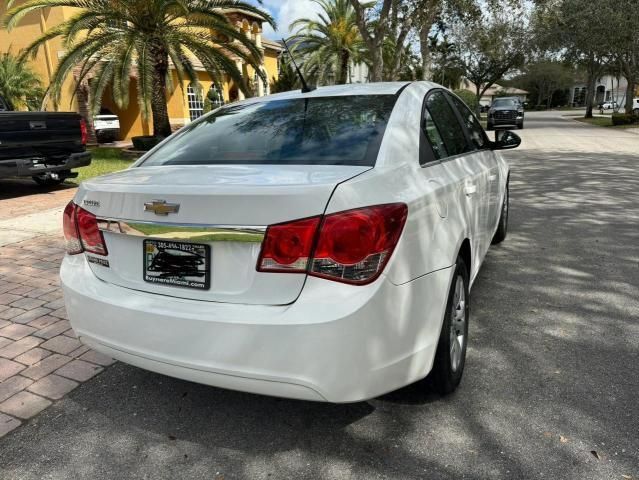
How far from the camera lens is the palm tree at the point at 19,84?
1822 cm

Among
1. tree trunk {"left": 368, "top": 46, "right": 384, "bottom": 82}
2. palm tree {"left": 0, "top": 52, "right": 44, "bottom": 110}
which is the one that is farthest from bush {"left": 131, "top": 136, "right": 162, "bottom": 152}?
tree trunk {"left": 368, "top": 46, "right": 384, "bottom": 82}

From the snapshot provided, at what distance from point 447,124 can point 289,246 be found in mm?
1877

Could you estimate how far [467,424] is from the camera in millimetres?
2555

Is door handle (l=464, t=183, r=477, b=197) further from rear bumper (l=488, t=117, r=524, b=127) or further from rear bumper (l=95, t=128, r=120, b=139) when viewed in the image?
rear bumper (l=488, t=117, r=524, b=127)

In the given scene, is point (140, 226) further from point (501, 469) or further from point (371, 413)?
point (501, 469)

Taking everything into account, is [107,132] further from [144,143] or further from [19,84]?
[144,143]

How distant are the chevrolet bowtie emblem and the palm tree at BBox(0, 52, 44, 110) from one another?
19.0 metres

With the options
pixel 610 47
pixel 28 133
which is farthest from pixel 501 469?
pixel 610 47

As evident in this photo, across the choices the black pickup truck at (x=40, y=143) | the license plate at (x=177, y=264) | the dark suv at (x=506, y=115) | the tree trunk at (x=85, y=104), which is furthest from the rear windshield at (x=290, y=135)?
the dark suv at (x=506, y=115)

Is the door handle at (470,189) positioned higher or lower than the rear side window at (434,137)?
lower

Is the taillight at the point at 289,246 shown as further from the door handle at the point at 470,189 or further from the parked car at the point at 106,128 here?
the parked car at the point at 106,128

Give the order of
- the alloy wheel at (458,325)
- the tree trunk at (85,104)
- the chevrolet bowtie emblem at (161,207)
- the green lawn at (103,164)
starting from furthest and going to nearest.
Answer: the tree trunk at (85,104)
the green lawn at (103,164)
the alloy wheel at (458,325)
the chevrolet bowtie emblem at (161,207)

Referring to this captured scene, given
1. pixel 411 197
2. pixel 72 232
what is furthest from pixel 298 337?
pixel 72 232

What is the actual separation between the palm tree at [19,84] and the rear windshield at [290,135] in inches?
717
